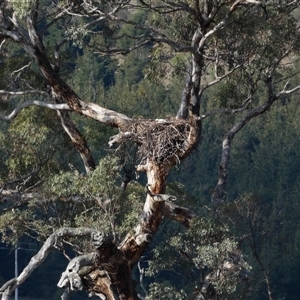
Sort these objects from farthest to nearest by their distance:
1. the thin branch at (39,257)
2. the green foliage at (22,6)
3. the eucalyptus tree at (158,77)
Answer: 1. the green foliage at (22,6)
2. the eucalyptus tree at (158,77)
3. the thin branch at (39,257)

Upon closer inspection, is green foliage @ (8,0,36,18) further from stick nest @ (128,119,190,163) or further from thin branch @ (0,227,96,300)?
thin branch @ (0,227,96,300)

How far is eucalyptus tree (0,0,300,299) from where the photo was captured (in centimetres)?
1501

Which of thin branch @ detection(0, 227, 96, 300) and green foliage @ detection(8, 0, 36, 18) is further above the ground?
green foliage @ detection(8, 0, 36, 18)

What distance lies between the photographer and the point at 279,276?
40.9 metres

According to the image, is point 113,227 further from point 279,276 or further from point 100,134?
point 279,276

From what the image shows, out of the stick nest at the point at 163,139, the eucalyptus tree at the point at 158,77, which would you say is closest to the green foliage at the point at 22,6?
the eucalyptus tree at the point at 158,77

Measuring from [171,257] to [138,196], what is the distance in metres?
1.12

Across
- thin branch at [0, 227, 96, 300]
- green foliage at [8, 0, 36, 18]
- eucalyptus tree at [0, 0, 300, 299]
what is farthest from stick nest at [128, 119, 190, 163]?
green foliage at [8, 0, 36, 18]

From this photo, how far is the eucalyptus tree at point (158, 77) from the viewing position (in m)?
15.0

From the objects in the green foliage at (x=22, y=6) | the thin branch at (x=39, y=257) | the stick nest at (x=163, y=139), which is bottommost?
the thin branch at (x=39, y=257)

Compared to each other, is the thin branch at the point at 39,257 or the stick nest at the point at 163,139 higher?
the stick nest at the point at 163,139

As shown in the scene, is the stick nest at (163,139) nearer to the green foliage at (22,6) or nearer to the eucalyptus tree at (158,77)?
the eucalyptus tree at (158,77)

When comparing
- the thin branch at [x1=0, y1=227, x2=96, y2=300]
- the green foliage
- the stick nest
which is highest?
the green foliage

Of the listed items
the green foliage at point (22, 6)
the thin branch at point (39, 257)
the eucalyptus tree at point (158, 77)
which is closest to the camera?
the thin branch at point (39, 257)
